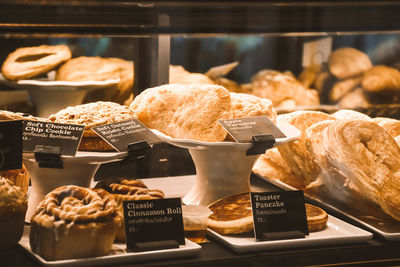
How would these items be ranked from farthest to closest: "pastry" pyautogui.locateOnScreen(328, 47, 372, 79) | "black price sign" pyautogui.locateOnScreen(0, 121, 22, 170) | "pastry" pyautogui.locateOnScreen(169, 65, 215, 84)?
"pastry" pyautogui.locateOnScreen(328, 47, 372, 79) → "pastry" pyautogui.locateOnScreen(169, 65, 215, 84) → "black price sign" pyautogui.locateOnScreen(0, 121, 22, 170)

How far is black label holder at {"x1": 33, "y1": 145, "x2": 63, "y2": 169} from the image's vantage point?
1334 millimetres

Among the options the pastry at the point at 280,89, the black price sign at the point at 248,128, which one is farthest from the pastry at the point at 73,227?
the pastry at the point at 280,89

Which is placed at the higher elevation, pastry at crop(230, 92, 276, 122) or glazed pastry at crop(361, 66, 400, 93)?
pastry at crop(230, 92, 276, 122)

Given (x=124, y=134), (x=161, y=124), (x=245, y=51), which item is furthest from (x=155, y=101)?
(x=245, y=51)

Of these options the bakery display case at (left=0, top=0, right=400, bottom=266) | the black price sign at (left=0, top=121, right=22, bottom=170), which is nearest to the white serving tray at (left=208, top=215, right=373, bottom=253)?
the bakery display case at (left=0, top=0, right=400, bottom=266)

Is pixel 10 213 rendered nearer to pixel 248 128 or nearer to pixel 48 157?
pixel 48 157

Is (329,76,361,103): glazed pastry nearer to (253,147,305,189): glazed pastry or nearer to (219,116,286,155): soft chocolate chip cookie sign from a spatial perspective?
(253,147,305,189): glazed pastry

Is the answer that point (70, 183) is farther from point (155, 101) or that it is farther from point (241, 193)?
point (241, 193)

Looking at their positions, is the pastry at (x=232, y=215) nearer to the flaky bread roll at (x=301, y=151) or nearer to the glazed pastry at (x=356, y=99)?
the flaky bread roll at (x=301, y=151)

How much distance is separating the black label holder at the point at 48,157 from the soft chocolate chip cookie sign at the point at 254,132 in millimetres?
433

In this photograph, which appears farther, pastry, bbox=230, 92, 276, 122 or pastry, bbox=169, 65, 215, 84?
pastry, bbox=169, 65, 215, 84

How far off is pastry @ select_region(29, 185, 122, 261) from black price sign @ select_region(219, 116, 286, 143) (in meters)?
0.39

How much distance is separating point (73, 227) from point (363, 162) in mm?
798

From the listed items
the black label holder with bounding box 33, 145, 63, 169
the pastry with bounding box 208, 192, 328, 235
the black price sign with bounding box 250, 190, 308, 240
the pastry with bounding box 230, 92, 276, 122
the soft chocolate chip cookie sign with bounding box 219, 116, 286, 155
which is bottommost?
the pastry with bounding box 208, 192, 328, 235
